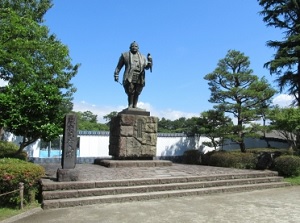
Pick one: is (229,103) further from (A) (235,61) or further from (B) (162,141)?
(B) (162,141)

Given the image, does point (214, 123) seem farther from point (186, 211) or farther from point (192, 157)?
point (186, 211)

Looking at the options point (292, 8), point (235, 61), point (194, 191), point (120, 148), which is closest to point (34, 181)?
point (194, 191)

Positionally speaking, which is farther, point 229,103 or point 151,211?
point 229,103

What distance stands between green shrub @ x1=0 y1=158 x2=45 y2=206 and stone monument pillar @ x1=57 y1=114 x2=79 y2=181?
2.85 ft

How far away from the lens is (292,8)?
16938 millimetres

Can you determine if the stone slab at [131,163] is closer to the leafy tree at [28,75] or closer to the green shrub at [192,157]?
the leafy tree at [28,75]

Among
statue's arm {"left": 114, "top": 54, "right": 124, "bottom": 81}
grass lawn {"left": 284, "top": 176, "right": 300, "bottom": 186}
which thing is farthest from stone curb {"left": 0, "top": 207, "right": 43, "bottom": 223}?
grass lawn {"left": 284, "top": 176, "right": 300, "bottom": 186}

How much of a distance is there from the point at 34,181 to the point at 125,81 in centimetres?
652

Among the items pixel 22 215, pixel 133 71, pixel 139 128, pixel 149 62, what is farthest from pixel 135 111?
pixel 22 215

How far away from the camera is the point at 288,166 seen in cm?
1140

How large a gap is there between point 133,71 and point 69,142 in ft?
17.7

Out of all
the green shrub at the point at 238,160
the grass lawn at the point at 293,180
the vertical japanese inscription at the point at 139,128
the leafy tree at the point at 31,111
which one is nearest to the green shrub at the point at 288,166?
the grass lawn at the point at 293,180

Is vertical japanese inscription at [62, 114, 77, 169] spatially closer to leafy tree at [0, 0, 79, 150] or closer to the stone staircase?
the stone staircase

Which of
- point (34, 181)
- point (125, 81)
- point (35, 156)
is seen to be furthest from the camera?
point (35, 156)
